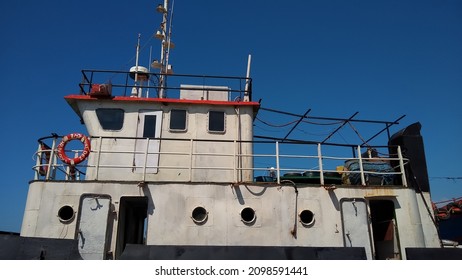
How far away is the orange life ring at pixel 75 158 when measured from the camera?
983 centimetres

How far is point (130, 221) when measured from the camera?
11711 mm

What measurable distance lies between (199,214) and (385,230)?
531 cm

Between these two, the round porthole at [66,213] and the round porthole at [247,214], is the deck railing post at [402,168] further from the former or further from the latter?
the round porthole at [66,213]

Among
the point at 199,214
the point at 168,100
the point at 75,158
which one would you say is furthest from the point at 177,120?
the point at 199,214

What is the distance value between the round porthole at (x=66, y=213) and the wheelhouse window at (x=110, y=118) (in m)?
2.98

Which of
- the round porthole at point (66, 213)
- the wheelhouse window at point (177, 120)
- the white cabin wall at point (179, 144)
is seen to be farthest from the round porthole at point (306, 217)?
the round porthole at point (66, 213)

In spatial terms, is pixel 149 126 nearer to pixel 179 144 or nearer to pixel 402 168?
pixel 179 144

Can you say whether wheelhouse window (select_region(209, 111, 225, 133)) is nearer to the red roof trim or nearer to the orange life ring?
the red roof trim

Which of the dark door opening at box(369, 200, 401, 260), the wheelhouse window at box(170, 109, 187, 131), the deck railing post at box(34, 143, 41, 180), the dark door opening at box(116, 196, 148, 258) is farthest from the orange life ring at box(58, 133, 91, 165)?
the dark door opening at box(369, 200, 401, 260)

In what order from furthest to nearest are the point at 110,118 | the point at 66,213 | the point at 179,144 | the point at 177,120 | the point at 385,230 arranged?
the point at 177,120 → the point at 110,118 → the point at 179,144 → the point at 385,230 → the point at 66,213

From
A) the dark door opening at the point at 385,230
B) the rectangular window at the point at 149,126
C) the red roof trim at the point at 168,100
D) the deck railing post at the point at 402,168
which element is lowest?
the dark door opening at the point at 385,230

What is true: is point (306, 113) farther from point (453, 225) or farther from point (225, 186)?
point (453, 225)
